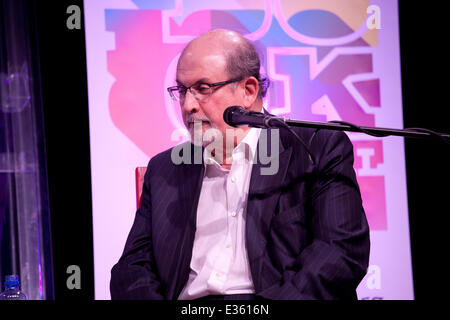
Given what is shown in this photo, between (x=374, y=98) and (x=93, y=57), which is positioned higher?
(x=93, y=57)

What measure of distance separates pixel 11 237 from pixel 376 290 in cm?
A: 222

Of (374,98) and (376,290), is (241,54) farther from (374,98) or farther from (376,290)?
(376,290)

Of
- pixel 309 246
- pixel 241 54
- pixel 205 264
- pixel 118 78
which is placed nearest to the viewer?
pixel 309 246

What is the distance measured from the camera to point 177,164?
2.47 m

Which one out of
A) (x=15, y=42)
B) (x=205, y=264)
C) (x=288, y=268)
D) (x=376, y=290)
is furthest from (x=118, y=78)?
(x=376, y=290)

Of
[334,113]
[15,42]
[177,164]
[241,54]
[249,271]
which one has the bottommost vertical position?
[249,271]

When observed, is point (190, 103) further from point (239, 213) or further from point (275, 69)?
point (275, 69)

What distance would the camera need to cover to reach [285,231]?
2070 millimetres

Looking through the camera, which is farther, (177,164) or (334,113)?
(334,113)

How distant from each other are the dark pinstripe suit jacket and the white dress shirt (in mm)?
47

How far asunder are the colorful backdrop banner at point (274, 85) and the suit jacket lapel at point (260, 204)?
114 centimetres

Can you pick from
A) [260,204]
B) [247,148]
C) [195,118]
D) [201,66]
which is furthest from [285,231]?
[201,66]

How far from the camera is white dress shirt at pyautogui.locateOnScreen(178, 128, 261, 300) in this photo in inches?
83.3

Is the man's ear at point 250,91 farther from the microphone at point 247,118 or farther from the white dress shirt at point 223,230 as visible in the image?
the microphone at point 247,118
